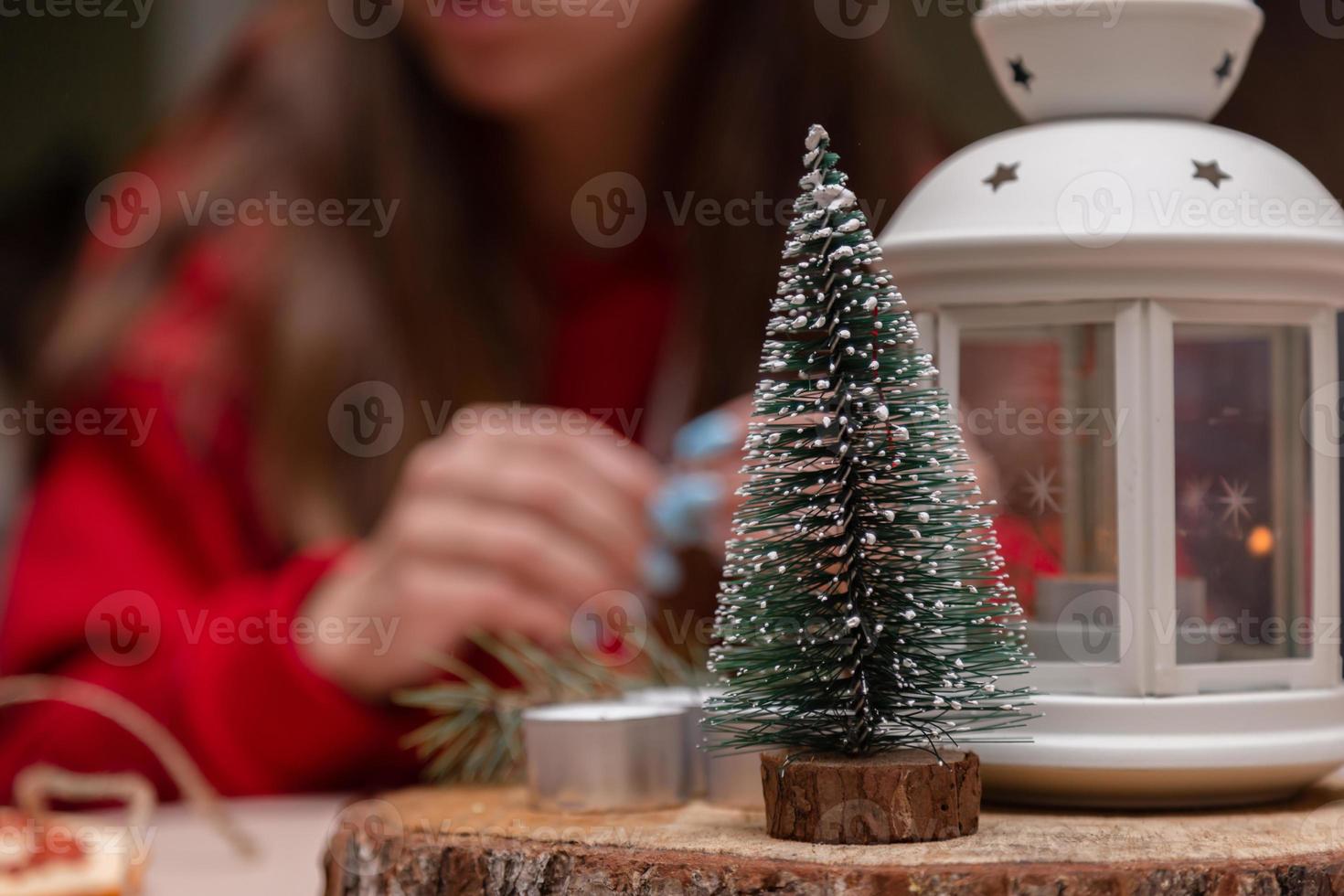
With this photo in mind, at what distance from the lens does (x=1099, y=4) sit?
75 centimetres

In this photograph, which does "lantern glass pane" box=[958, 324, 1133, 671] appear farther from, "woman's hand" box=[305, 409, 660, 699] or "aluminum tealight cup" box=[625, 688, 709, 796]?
"woman's hand" box=[305, 409, 660, 699]

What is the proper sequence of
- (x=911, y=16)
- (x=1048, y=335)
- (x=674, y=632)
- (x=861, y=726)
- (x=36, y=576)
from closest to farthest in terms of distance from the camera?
(x=861, y=726), (x=1048, y=335), (x=674, y=632), (x=36, y=576), (x=911, y=16)

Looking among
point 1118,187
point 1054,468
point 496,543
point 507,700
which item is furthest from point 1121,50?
point 496,543

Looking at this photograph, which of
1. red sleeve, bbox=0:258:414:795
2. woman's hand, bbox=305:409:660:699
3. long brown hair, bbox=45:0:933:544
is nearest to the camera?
woman's hand, bbox=305:409:660:699

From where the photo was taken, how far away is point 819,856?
62 cm

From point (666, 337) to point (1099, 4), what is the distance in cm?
110

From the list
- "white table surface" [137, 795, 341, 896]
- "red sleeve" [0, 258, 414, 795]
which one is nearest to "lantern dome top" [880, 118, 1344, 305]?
"white table surface" [137, 795, 341, 896]

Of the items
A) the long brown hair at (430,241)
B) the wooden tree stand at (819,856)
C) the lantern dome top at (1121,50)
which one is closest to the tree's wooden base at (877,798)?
the wooden tree stand at (819,856)

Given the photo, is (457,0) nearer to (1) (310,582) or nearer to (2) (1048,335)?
(1) (310,582)

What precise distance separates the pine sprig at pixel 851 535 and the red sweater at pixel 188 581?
832mm

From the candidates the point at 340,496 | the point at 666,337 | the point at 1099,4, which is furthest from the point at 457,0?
the point at 1099,4

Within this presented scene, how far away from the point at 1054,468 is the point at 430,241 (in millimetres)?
1105

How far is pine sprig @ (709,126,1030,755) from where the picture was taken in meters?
0.66

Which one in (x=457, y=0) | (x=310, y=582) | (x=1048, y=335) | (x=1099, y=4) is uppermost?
(x=457, y=0)
